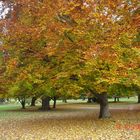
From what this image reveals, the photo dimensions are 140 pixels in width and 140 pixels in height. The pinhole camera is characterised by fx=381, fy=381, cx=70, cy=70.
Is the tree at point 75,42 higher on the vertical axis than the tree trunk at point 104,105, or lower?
higher

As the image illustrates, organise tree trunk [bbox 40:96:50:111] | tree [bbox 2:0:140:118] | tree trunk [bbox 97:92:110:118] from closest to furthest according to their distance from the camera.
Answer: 1. tree [bbox 2:0:140:118]
2. tree trunk [bbox 97:92:110:118]
3. tree trunk [bbox 40:96:50:111]

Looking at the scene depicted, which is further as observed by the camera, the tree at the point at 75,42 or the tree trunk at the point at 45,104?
the tree trunk at the point at 45,104

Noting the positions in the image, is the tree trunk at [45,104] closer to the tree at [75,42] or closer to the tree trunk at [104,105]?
the tree trunk at [104,105]

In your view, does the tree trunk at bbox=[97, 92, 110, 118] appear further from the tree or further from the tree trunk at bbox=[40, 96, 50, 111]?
the tree trunk at bbox=[40, 96, 50, 111]

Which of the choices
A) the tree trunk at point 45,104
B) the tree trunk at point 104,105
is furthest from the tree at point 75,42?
the tree trunk at point 45,104

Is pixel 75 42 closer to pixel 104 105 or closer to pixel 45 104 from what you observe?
pixel 104 105

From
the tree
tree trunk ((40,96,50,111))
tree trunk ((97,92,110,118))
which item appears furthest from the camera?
tree trunk ((40,96,50,111))

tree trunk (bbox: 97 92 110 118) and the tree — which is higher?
the tree

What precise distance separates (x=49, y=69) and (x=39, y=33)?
267 cm

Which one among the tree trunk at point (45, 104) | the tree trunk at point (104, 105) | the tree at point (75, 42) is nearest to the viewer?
the tree at point (75, 42)

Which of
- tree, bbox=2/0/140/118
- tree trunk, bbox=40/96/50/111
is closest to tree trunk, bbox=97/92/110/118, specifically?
tree, bbox=2/0/140/118

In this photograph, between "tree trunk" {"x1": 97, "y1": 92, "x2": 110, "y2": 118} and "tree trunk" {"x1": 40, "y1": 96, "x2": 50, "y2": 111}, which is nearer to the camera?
"tree trunk" {"x1": 97, "y1": 92, "x2": 110, "y2": 118}

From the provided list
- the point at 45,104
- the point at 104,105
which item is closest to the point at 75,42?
the point at 104,105

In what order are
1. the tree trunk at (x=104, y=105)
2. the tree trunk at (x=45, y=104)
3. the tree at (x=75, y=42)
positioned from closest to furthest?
the tree at (x=75, y=42)
the tree trunk at (x=104, y=105)
the tree trunk at (x=45, y=104)
